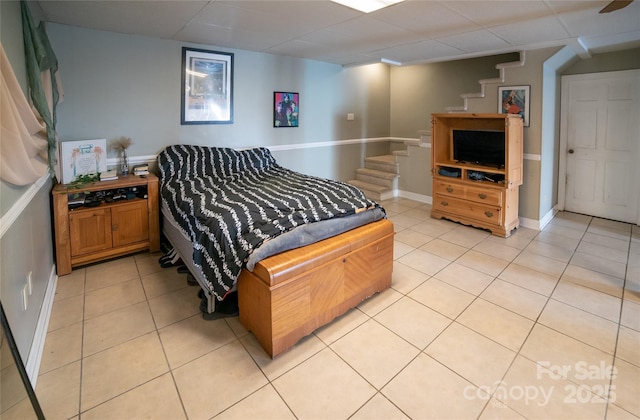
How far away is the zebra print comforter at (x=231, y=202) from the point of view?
212cm

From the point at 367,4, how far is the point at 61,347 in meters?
3.22

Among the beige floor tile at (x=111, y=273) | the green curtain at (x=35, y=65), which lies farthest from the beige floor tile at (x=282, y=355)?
the green curtain at (x=35, y=65)

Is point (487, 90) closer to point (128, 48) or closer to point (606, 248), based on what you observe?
point (606, 248)

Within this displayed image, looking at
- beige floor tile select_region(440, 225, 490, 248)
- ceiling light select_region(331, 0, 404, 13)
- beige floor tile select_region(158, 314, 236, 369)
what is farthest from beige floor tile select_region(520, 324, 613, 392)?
ceiling light select_region(331, 0, 404, 13)

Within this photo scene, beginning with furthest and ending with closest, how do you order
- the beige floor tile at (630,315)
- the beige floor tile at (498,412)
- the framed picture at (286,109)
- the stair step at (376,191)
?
the stair step at (376,191), the framed picture at (286,109), the beige floor tile at (630,315), the beige floor tile at (498,412)

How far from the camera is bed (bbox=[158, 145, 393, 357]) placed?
199 cm

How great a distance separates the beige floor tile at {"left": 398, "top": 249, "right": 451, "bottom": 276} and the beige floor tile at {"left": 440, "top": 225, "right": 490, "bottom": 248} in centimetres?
54

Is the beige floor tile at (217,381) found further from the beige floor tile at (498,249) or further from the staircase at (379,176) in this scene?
the staircase at (379,176)

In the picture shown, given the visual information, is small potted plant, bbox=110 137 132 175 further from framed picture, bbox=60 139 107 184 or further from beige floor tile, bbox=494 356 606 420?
beige floor tile, bbox=494 356 606 420

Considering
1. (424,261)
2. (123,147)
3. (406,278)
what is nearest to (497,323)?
(406,278)

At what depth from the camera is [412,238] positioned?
154 inches

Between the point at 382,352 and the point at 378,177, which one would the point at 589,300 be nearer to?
the point at 382,352

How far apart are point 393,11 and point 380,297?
234 cm

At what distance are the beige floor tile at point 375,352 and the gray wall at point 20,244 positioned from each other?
170 centimetres
